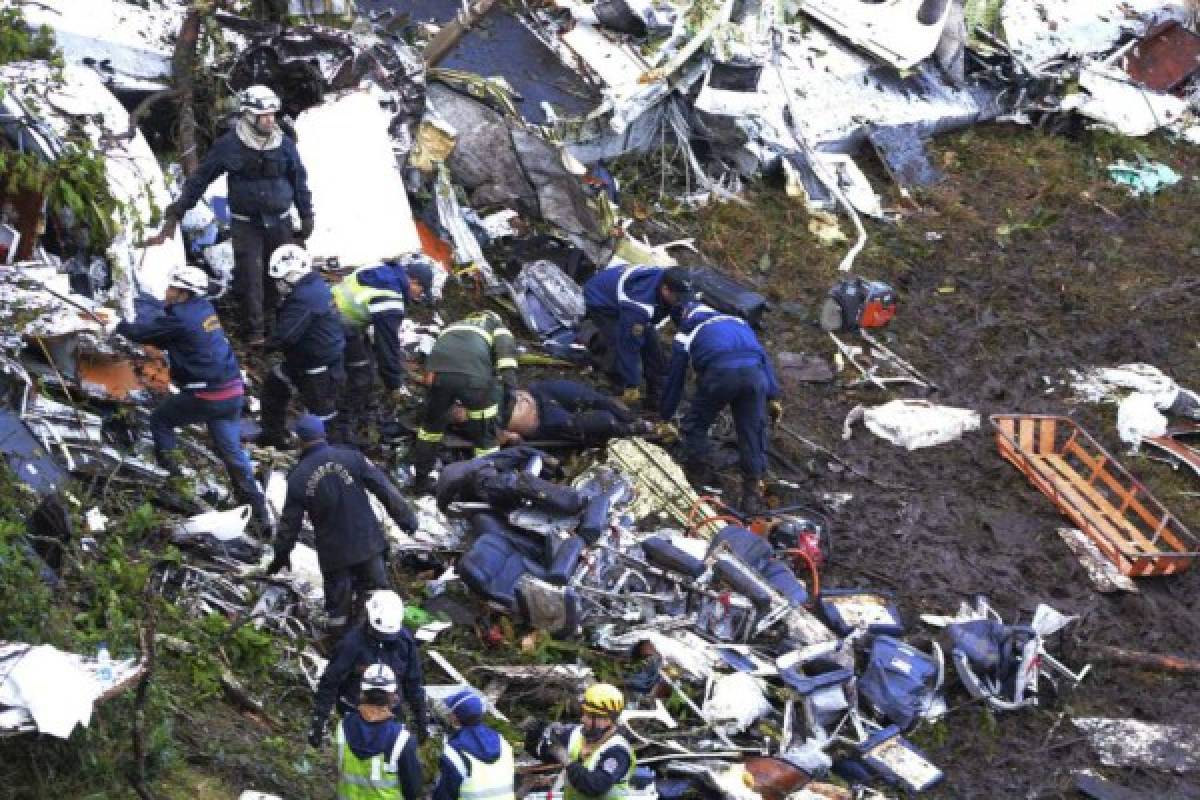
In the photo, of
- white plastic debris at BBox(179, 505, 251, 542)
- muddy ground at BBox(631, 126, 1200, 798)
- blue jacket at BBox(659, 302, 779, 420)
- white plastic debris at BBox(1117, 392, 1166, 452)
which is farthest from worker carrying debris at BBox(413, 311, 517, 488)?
white plastic debris at BBox(1117, 392, 1166, 452)

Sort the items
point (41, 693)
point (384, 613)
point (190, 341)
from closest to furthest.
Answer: point (41, 693) → point (384, 613) → point (190, 341)

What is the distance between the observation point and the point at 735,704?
8648 millimetres

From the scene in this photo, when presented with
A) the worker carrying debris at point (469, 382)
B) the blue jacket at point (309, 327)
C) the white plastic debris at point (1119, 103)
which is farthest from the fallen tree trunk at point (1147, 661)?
the white plastic debris at point (1119, 103)

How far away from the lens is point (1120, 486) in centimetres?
1112

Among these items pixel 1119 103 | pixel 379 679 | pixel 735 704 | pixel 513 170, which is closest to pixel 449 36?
pixel 513 170

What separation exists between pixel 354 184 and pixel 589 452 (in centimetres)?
266

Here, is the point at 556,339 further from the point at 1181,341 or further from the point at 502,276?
the point at 1181,341

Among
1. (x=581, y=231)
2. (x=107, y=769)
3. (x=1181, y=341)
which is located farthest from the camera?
(x=1181, y=341)

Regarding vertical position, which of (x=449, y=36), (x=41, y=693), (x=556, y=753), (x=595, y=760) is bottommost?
(x=556, y=753)

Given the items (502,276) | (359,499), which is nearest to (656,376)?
(502,276)

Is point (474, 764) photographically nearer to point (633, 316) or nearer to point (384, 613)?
point (384, 613)

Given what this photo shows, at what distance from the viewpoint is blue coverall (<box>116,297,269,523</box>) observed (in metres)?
8.53

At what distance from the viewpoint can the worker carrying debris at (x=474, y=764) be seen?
6707 millimetres

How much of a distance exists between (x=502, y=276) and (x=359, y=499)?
4.65 meters
